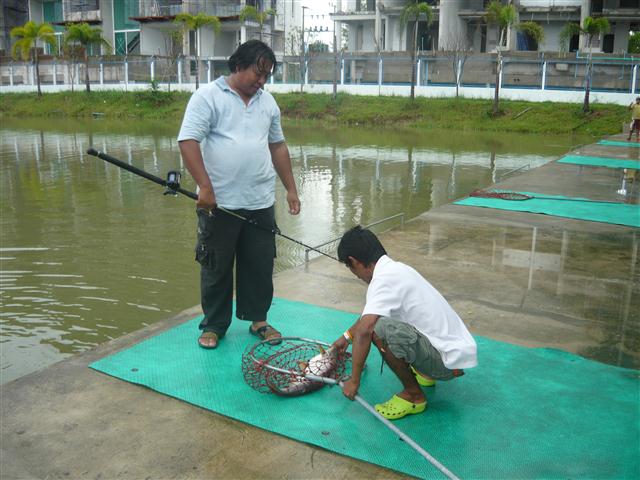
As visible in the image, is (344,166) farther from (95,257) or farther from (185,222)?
(95,257)

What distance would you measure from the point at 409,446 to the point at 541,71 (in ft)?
102

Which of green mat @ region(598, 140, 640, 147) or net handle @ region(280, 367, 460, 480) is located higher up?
green mat @ region(598, 140, 640, 147)

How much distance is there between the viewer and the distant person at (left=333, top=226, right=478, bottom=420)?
9.98 ft

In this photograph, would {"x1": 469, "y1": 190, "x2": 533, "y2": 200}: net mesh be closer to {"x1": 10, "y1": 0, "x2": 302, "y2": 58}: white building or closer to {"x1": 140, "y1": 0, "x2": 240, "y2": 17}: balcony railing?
{"x1": 10, "y1": 0, "x2": 302, "y2": 58}: white building

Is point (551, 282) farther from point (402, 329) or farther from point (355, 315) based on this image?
point (402, 329)

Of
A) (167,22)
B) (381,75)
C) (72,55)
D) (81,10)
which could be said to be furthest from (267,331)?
(81,10)

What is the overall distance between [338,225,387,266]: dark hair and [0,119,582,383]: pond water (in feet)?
8.49

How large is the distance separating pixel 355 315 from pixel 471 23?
36.7 meters

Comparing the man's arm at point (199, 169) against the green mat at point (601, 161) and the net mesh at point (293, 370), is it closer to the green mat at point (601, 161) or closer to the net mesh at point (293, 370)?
the net mesh at point (293, 370)

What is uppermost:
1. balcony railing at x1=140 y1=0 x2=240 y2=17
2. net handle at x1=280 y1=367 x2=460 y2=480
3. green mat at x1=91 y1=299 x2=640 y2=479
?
balcony railing at x1=140 y1=0 x2=240 y2=17

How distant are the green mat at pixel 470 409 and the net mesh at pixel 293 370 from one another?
0.05m

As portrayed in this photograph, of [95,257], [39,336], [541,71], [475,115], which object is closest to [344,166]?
[95,257]

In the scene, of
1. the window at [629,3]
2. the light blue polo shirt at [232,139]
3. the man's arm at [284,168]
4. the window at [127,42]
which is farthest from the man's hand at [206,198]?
the window at [127,42]

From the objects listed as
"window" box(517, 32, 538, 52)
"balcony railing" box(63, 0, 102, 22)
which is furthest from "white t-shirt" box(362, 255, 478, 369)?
"balcony railing" box(63, 0, 102, 22)
